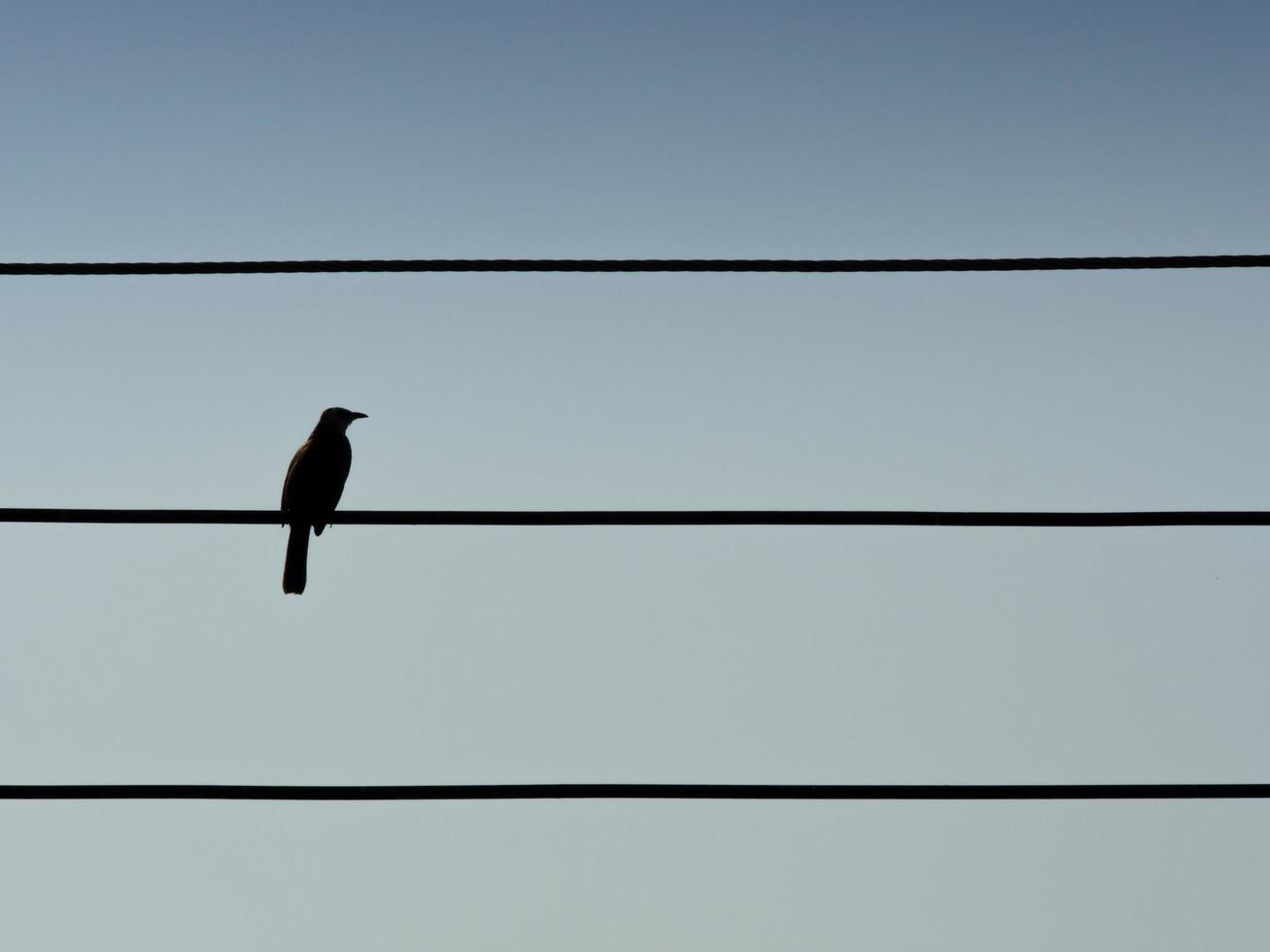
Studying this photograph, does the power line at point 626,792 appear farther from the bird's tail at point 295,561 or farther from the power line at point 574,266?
the bird's tail at point 295,561

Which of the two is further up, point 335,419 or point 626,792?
point 335,419

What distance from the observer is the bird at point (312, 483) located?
883cm

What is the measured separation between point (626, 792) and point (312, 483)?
18.1 feet

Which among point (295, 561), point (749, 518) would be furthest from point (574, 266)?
point (295, 561)

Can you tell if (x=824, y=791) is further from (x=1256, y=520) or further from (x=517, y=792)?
(x=1256, y=520)

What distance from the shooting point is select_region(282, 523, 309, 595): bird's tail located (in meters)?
8.71

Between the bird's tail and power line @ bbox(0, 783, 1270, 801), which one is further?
the bird's tail

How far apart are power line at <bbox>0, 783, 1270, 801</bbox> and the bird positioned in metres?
4.70

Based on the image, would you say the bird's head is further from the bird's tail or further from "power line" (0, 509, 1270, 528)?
"power line" (0, 509, 1270, 528)

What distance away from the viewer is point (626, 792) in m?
3.95

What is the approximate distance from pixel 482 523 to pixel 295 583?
4.64 m

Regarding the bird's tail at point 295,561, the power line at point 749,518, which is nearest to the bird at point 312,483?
the bird's tail at point 295,561

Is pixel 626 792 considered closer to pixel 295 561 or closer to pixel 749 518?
pixel 749 518

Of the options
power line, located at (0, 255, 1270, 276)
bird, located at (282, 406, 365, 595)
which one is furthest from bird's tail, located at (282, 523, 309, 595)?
power line, located at (0, 255, 1270, 276)
